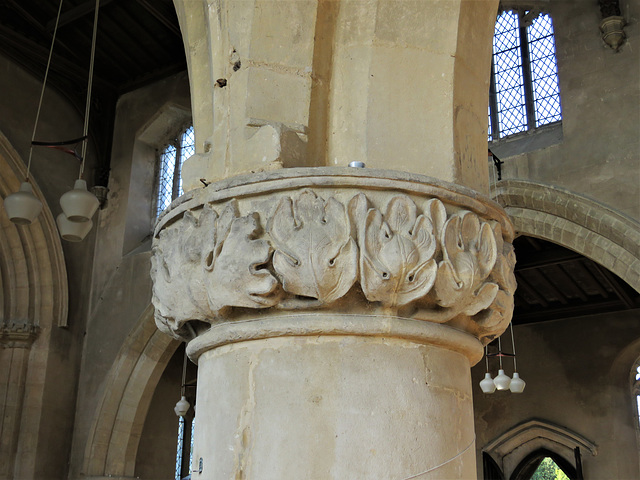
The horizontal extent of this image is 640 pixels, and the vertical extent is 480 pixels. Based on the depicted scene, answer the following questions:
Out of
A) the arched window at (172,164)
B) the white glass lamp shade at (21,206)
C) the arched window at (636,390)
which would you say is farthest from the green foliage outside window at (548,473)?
the white glass lamp shade at (21,206)

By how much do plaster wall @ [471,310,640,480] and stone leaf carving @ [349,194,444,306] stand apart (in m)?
9.72

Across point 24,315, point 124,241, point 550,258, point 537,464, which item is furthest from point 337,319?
point 537,464

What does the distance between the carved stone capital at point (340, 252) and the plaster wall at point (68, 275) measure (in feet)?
27.1

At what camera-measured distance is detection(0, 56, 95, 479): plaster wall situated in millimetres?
9453

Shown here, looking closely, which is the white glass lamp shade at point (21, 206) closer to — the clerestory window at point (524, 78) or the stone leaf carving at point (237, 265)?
the stone leaf carving at point (237, 265)

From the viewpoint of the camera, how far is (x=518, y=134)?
8.75 metres

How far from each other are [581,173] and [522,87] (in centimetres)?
160

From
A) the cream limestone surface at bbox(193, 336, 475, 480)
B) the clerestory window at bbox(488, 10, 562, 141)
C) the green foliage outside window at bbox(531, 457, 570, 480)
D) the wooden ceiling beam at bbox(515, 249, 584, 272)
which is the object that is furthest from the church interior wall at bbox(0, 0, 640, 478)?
the cream limestone surface at bbox(193, 336, 475, 480)

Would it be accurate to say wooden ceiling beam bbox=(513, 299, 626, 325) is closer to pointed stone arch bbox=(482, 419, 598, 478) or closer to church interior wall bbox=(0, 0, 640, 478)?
church interior wall bbox=(0, 0, 640, 478)

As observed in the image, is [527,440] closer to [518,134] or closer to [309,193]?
[518,134]

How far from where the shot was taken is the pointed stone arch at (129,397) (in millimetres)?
9500

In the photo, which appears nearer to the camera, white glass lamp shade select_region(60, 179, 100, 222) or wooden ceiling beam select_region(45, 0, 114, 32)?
white glass lamp shade select_region(60, 179, 100, 222)

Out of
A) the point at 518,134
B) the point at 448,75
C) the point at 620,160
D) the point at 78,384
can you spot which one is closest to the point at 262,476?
the point at 448,75

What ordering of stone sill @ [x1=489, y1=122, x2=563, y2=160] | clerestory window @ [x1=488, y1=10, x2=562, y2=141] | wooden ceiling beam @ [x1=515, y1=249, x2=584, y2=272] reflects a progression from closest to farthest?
1. stone sill @ [x1=489, y1=122, x2=563, y2=160]
2. clerestory window @ [x1=488, y1=10, x2=562, y2=141]
3. wooden ceiling beam @ [x1=515, y1=249, x2=584, y2=272]
